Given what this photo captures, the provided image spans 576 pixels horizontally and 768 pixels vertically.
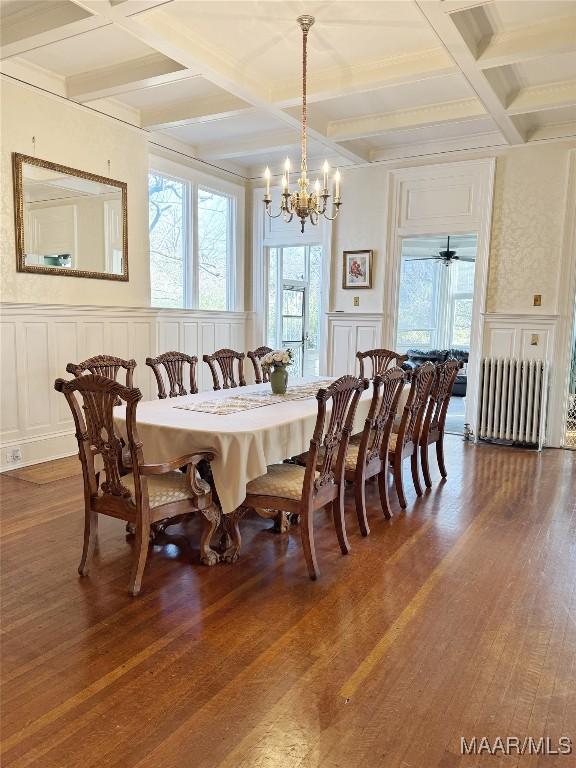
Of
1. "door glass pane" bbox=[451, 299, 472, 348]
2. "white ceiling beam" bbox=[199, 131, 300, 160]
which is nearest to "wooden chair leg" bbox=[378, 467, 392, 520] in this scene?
"white ceiling beam" bbox=[199, 131, 300, 160]

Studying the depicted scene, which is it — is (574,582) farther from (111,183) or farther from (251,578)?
(111,183)

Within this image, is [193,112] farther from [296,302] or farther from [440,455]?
[440,455]

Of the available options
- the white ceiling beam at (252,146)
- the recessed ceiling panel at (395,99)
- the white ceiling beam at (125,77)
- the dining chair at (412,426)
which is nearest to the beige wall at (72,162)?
the white ceiling beam at (125,77)

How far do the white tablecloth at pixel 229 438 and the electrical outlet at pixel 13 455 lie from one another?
1.87m

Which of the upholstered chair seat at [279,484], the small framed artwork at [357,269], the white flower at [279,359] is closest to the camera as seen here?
the upholstered chair seat at [279,484]

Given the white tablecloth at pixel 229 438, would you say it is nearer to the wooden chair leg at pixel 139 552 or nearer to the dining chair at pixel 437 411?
the wooden chair leg at pixel 139 552

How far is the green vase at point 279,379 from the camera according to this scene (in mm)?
3625

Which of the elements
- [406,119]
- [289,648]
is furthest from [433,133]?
[289,648]

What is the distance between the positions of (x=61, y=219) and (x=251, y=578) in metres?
3.49

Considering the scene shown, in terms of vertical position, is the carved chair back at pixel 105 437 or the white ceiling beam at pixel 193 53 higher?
the white ceiling beam at pixel 193 53

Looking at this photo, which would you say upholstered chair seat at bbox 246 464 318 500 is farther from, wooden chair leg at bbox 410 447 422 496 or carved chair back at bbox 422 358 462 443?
carved chair back at bbox 422 358 462 443

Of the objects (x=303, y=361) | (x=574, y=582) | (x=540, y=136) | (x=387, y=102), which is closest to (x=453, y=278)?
(x=303, y=361)

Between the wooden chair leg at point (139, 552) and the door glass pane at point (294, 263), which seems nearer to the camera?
the wooden chair leg at point (139, 552)

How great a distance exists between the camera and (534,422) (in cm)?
539
